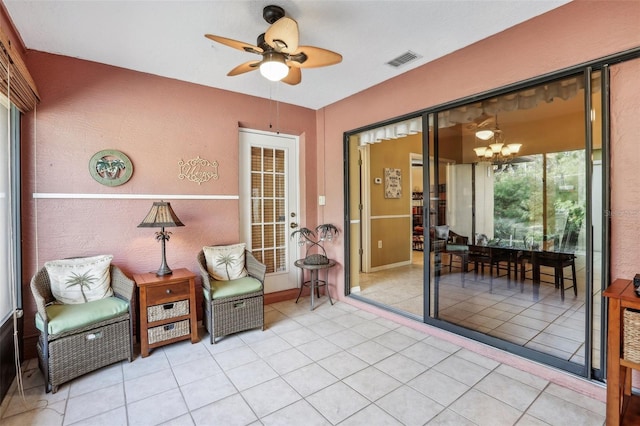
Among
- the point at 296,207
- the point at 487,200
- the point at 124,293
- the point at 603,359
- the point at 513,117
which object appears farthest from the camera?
the point at 296,207

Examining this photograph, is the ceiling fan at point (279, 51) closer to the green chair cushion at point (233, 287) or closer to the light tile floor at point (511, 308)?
the green chair cushion at point (233, 287)

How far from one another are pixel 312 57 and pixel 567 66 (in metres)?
1.69

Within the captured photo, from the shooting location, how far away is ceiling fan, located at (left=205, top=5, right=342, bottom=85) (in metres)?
1.83

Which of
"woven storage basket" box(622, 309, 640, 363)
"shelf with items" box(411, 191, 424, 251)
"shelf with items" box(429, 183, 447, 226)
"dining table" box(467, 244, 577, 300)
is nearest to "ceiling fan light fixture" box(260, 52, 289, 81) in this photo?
"shelf with items" box(429, 183, 447, 226)

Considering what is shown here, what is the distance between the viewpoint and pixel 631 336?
1.54m

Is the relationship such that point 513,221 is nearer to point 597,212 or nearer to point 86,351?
point 597,212

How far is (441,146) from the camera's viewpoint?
300 cm

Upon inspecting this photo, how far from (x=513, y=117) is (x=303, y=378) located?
9.65ft

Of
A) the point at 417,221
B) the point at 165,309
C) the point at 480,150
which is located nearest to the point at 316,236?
the point at 165,309

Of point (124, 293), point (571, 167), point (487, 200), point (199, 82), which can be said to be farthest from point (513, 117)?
point (124, 293)

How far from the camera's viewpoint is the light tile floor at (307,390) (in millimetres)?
1821

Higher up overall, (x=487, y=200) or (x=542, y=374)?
(x=487, y=200)

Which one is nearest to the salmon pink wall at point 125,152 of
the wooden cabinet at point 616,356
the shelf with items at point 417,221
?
the wooden cabinet at point 616,356

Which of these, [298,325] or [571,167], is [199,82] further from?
[571,167]
